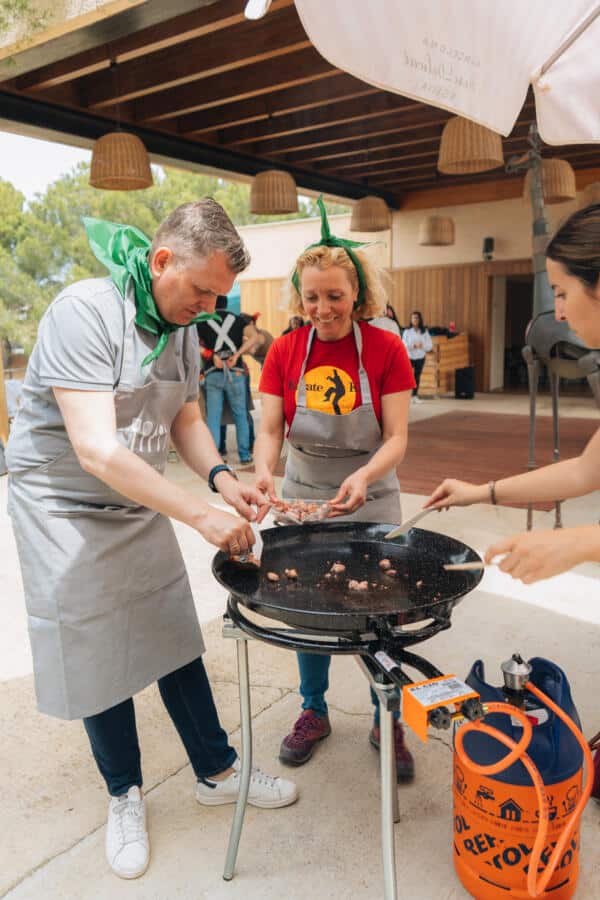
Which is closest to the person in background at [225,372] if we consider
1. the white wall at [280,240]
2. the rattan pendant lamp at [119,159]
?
the rattan pendant lamp at [119,159]

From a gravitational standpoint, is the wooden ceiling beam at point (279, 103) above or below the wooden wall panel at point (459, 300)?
above

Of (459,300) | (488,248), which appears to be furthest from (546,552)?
(459,300)

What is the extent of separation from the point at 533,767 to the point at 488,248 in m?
12.6

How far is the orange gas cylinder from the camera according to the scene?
1493 mm

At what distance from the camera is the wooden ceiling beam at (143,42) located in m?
4.84

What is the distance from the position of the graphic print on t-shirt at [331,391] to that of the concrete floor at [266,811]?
3.57ft

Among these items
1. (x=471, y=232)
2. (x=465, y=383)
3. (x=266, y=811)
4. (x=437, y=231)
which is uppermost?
(x=471, y=232)

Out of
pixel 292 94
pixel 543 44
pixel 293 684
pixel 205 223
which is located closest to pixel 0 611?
pixel 293 684

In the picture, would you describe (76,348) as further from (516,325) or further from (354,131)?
(516,325)

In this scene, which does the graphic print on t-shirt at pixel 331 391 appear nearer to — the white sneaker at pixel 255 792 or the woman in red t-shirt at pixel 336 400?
the woman in red t-shirt at pixel 336 400

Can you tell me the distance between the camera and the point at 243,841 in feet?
6.11

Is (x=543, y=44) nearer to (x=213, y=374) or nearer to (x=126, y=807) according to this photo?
(x=126, y=807)

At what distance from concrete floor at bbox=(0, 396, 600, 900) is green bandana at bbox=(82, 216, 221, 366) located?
1278 millimetres

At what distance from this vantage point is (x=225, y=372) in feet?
21.1
